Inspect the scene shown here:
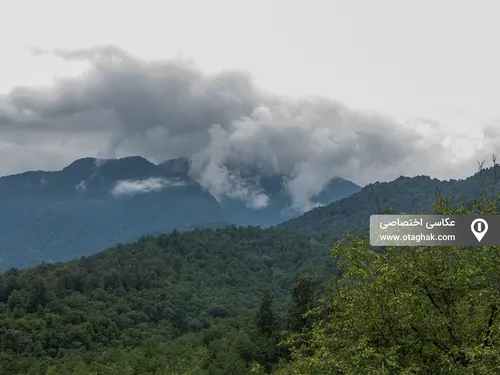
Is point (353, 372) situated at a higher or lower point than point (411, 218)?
lower

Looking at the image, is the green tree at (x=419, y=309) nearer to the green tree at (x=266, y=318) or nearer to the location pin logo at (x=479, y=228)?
the location pin logo at (x=479, y=228)

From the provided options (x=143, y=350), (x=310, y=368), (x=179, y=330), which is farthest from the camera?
(x=179, y=330)

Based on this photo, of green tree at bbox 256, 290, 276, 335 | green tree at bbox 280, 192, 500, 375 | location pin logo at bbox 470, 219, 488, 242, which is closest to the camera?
green tree at bbox 280, 192, 500, 375

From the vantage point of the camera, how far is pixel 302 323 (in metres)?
91.4

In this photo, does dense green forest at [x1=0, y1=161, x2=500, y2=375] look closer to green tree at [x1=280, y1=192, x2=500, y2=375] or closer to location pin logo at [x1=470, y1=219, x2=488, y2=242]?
green tree at [x1=280, y1=192, x2=500, y2=375]

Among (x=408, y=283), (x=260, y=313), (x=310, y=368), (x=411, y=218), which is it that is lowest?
(x=260, y=313)

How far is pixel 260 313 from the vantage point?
4382 inches

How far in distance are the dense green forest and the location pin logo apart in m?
0.81

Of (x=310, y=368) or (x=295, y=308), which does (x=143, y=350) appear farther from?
(x=310, y=368)

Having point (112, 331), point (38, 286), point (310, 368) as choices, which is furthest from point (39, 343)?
point (310, 368)

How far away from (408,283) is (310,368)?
5772mm

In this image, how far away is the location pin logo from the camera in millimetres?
23875

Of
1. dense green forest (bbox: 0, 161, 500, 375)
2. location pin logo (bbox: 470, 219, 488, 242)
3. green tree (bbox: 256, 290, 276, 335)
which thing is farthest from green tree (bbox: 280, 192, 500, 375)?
green tree (bbox: 256, 290, 276, 335)

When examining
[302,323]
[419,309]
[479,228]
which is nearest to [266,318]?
[302,323]
